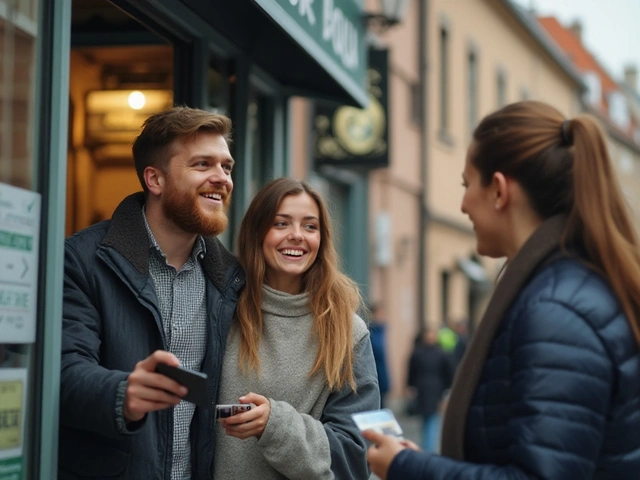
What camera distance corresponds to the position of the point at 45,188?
3.46 m

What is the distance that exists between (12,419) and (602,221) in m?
1.76

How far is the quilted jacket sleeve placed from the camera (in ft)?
7.52

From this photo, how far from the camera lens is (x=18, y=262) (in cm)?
329

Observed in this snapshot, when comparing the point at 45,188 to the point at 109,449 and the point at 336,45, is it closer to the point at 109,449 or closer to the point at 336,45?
the point at 109,449

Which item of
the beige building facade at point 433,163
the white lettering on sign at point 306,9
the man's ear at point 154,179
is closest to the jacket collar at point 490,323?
the man's ear at point 154,179

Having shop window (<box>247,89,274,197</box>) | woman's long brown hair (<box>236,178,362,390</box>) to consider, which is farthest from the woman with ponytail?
shop window (<box>247,89,274,197</box>)

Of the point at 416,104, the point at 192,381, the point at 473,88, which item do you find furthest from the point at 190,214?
the point at 473,88

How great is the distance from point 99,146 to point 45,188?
4.10m

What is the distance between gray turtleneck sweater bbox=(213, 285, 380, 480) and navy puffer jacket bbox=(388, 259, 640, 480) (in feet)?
3.34

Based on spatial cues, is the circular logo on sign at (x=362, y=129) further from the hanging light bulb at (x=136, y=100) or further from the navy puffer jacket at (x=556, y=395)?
the navy puffer jacket at (x=556, y=395)

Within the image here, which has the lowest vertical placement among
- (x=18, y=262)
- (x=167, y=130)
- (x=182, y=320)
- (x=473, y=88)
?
(x=182, y=320)

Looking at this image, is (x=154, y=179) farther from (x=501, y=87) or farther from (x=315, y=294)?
(x=501, y=87)

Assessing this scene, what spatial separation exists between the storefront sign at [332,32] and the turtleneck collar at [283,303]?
44.6 inches

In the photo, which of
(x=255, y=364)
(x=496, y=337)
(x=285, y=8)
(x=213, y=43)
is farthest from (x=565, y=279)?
(x=213, y=43)
